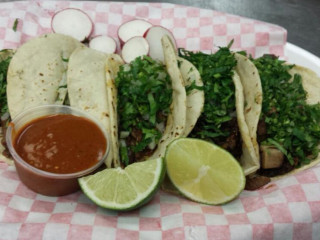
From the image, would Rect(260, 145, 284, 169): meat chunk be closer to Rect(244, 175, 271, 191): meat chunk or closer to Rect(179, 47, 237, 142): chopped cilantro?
Rect(244, 175, 271, 191): meat chunk

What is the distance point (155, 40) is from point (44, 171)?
1837mm

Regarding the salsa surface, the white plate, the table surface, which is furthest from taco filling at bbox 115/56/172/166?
the table surface

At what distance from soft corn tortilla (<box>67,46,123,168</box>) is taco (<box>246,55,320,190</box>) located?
1.15m

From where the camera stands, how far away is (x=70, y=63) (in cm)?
308

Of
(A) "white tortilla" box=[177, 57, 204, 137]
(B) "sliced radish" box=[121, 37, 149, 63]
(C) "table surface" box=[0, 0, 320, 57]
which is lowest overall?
(C) "table surface" box=[0, 0, 320, 57]

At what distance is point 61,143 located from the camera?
2.73m

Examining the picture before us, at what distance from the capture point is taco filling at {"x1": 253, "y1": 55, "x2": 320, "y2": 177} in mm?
3068

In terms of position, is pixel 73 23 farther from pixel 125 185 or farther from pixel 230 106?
pixel 125 185

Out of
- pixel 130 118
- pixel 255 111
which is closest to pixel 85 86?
pixel 130 118

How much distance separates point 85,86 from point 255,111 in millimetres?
1352

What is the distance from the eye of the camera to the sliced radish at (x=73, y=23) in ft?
13.4

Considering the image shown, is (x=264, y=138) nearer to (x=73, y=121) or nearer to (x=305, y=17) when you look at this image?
(x=73, y=121)

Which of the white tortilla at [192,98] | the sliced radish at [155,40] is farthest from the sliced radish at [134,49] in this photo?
the white tortilla at [192,98]

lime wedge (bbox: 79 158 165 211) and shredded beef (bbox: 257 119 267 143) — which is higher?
shredded beef (bbox: 257 119 267 143)
